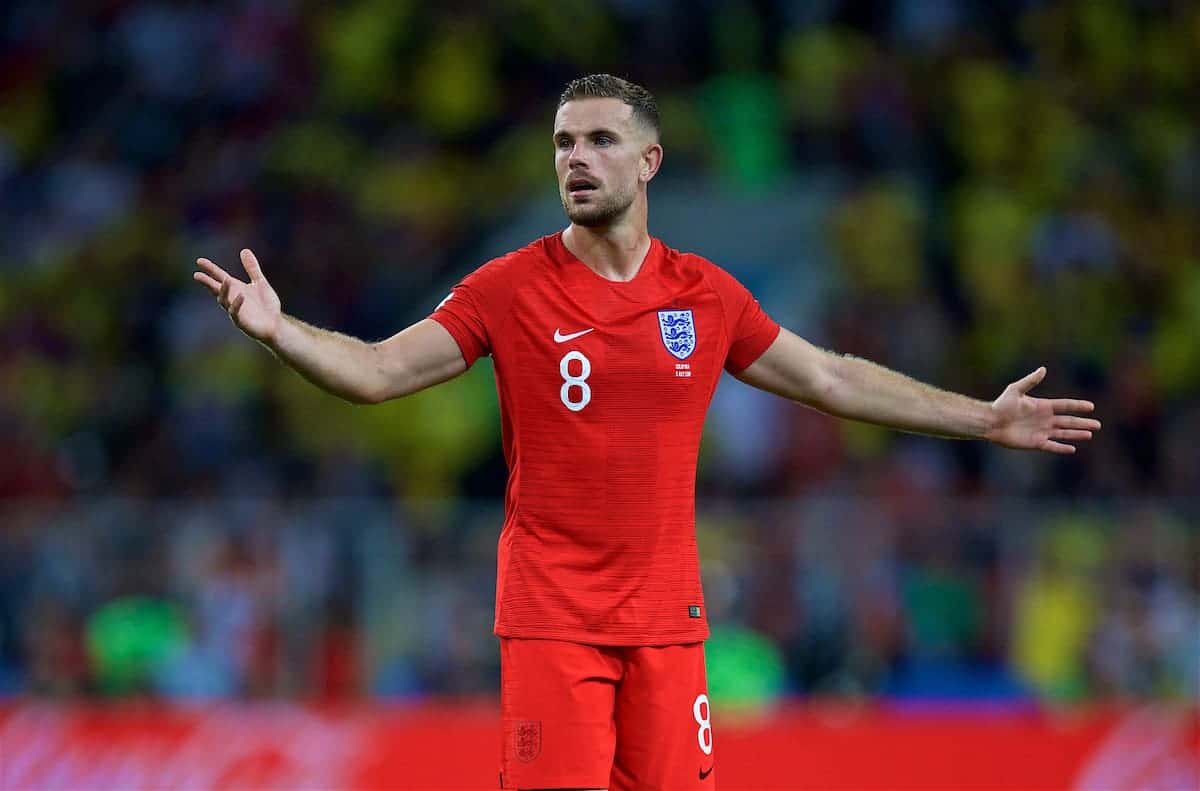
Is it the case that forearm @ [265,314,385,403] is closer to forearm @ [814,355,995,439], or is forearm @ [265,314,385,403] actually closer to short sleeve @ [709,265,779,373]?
short sleeve @ [709,265,779,373]

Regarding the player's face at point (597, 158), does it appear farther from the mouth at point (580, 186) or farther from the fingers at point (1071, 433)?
the fingers at point (1071, 433)

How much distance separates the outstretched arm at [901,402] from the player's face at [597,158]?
0.72 meters

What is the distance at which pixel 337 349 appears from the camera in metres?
5.10

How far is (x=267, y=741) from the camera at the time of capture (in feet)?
31.2

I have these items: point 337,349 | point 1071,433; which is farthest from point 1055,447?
point 337,349

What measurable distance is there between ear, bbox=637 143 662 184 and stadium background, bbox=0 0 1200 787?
179 inches

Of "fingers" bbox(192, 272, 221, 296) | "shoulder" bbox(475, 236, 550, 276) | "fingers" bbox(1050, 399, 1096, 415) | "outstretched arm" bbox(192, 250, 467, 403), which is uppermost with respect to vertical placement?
"shoulder" bbox(475, 236, 550, 276)

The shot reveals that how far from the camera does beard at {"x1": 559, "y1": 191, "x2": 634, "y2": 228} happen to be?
546 cm

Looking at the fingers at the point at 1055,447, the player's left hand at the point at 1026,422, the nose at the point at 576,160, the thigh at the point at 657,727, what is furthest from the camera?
the player's left hand at the point at 1026,422

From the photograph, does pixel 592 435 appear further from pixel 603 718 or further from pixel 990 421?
pixel 990 421

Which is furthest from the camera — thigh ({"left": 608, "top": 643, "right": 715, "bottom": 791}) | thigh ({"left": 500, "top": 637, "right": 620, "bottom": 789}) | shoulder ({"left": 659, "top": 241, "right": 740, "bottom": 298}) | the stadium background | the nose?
the stadium background

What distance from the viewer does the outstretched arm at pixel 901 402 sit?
5816mm

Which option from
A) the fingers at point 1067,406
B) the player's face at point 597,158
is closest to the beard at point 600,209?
the player's face at point 597,158

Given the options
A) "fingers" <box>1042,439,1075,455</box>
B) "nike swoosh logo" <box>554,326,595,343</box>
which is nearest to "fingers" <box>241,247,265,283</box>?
"nike swoosh logo" <box>554,326,595,343</box>
